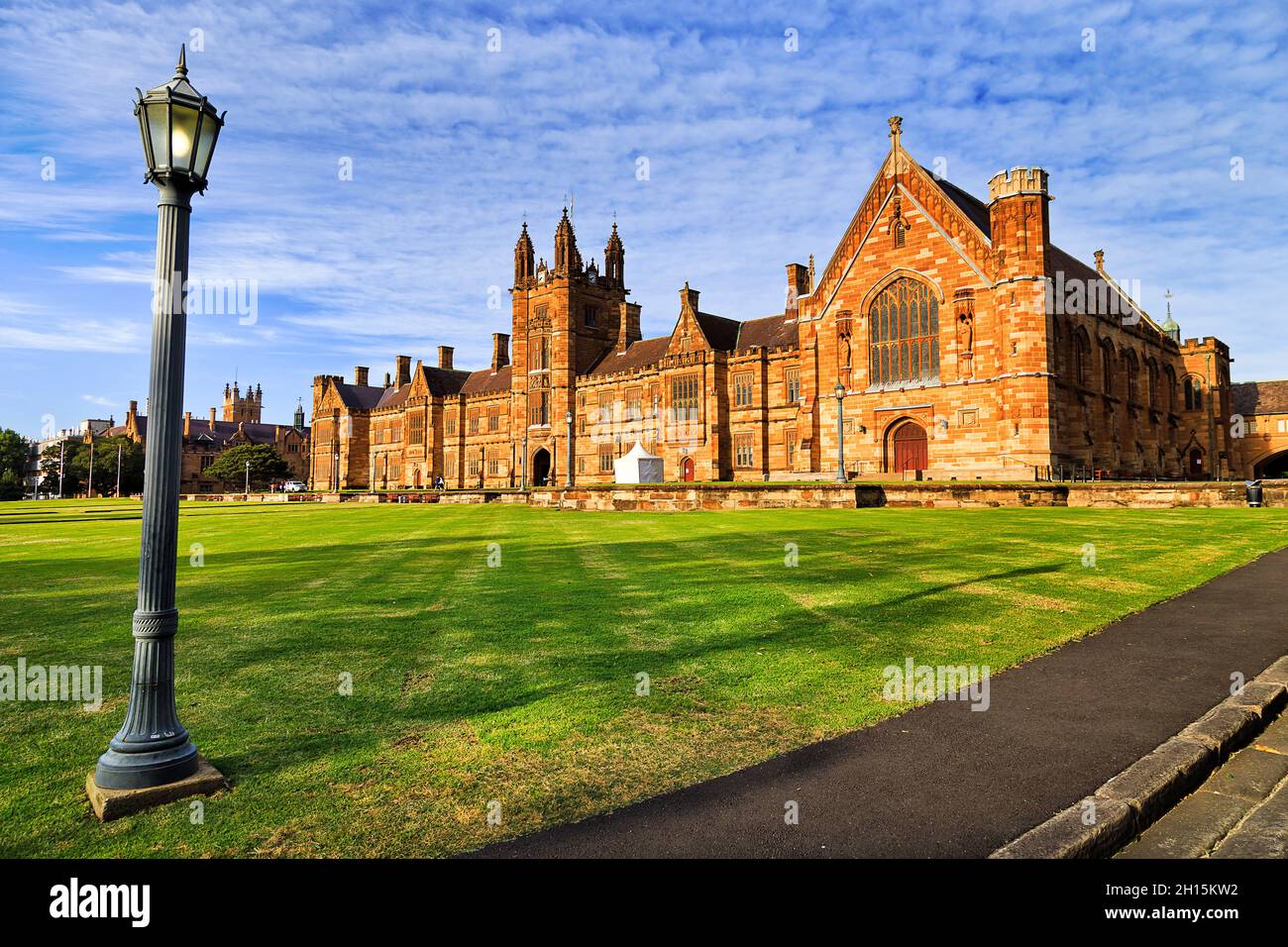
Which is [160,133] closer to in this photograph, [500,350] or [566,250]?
[566,250]

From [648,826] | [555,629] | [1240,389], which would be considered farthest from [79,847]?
[1240,389]

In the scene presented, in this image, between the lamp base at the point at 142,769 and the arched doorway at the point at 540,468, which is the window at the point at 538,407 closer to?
the arched doorway at the point at 540,468

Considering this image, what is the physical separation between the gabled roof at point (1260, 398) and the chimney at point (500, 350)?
79.4m

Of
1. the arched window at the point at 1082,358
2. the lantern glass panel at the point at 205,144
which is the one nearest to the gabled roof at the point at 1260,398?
the arched window at the point at 1082,358

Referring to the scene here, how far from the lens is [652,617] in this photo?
28.2 ft

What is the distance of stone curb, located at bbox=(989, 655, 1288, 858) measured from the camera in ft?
12.1

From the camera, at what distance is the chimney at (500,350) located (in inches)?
3423

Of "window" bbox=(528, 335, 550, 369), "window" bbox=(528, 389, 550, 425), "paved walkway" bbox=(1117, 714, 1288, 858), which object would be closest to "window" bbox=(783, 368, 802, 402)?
"window" bbox=(528, 335, 550, 369)

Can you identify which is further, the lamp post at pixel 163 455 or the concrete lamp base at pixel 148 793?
the lamp post at pixel 163 455

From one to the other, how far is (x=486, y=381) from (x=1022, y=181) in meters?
61.4

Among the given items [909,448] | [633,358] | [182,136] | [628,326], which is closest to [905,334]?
[909,448]

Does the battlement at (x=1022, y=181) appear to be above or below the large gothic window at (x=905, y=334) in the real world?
above

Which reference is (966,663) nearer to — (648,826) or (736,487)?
(648,826)
